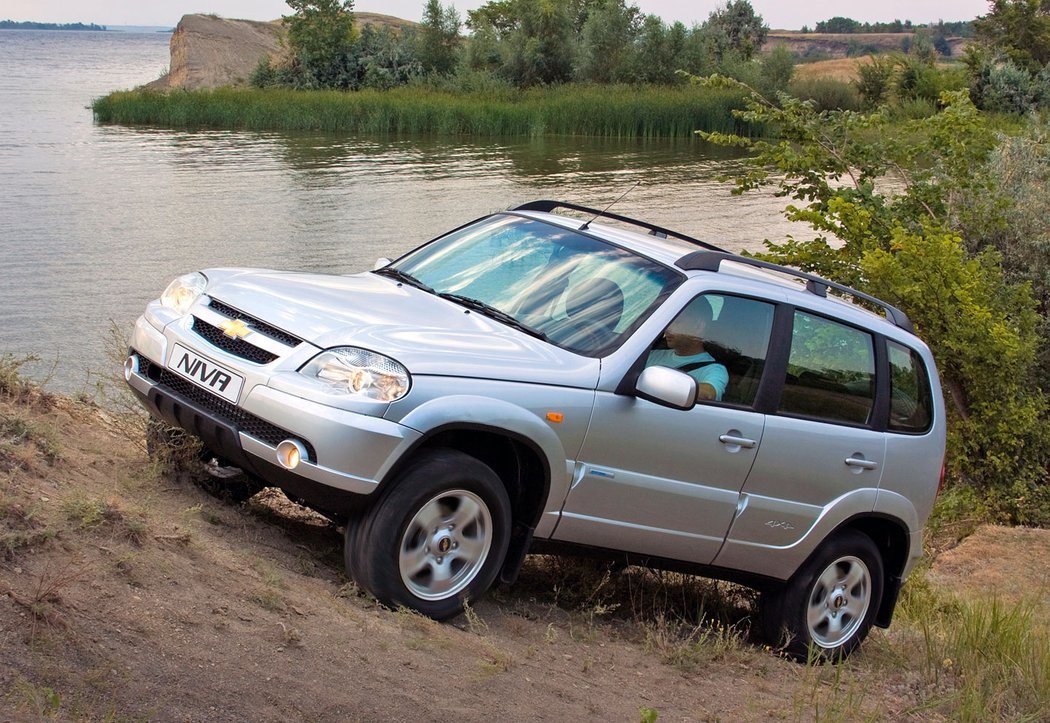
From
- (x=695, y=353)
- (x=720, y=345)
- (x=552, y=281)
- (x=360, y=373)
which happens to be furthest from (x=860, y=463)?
(x=360, y=373)

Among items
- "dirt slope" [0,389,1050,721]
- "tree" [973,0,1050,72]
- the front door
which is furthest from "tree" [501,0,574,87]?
the front door

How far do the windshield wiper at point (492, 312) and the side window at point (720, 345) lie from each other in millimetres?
528

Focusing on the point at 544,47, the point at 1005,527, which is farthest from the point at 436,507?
the point at 544,47

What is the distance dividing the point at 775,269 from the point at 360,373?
2.44m

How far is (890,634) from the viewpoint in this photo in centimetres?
734

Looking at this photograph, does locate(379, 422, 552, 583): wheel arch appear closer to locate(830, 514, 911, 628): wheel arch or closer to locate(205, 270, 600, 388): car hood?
locate(205, 270, 600, 388): car hood

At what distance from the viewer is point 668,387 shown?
499cm

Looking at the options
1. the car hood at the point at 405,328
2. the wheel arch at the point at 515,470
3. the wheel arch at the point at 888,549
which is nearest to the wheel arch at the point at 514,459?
the wheel arch at the point at 515,470

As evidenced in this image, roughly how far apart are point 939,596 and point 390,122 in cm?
3770

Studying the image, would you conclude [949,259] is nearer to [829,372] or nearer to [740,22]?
[829,372]

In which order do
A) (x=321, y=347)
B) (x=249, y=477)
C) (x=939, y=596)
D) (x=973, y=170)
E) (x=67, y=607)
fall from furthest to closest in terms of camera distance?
(x=973, y=170), (x=939, y=596), (x=249, y=477), (x=321, y=347), (x=67, y=607)

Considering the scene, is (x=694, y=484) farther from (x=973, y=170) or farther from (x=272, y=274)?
(x=973, y=170)

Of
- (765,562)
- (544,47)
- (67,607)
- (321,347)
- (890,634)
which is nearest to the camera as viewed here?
(67,607)

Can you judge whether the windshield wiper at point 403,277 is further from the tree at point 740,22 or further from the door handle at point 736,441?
the tree at point 740,22
